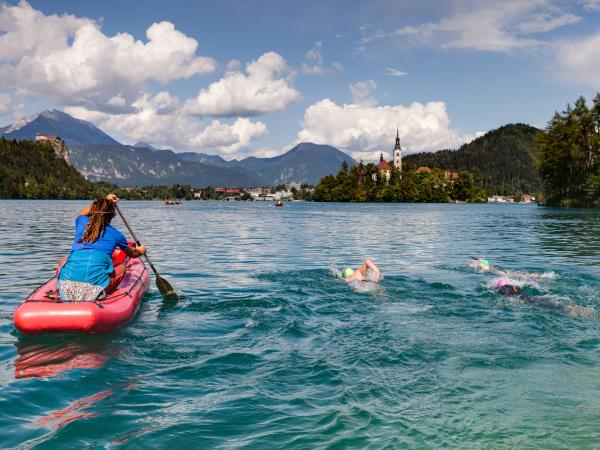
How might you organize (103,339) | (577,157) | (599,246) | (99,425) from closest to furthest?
(99,425), (103,339), (599,246), (577,157)

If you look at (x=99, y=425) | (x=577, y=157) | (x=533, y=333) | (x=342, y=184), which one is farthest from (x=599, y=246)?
(x=342, y=184)

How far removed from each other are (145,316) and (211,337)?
2.70m

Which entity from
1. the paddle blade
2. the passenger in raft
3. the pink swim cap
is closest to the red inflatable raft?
the passenger in raft

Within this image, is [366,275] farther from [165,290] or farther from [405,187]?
[405,187]

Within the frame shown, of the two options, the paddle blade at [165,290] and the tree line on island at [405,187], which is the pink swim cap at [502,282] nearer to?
the paddle blade at [165,290]

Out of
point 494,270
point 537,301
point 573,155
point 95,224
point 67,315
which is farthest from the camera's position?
point 573,155

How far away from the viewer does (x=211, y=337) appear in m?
10.3

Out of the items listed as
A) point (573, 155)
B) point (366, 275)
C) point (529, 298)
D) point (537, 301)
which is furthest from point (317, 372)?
point (573, 155)

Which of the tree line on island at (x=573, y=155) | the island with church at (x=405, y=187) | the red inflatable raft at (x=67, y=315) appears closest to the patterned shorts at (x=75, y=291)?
the red inflatable raft at (x=67, y=315)

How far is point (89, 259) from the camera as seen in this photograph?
10250 mm

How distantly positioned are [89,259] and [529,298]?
10606mm

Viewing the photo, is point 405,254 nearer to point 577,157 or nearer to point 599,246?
point 599,246

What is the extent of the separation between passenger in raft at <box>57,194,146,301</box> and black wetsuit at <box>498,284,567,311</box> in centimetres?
1015

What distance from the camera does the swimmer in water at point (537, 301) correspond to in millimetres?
11688
